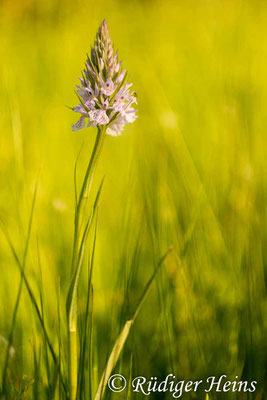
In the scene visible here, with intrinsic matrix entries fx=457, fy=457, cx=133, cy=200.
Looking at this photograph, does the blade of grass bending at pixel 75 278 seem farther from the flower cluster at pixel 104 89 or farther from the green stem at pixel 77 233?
the flower cluster at pixel 104 89

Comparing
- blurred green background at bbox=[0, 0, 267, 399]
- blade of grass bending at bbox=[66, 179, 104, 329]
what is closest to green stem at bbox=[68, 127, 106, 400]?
blade of grass bending at bbox=[66, 179, 104, 329]

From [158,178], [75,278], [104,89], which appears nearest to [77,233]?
[75,278]

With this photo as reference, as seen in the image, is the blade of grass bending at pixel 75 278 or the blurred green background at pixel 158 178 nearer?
the blade of grass bending at pixel 75 278

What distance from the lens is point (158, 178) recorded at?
1846 millimetres

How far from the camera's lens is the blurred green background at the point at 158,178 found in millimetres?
1242

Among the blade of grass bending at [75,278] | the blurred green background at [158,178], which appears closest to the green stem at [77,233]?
the blade of grass bending at [75,278]

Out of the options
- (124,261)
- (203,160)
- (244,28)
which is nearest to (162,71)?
(244,28)

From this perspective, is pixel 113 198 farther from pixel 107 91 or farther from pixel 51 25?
pixel 51 25

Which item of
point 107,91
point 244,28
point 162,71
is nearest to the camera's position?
point 107,91

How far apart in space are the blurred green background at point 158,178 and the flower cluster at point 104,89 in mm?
239

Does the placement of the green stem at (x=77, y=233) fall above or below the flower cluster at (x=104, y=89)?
below

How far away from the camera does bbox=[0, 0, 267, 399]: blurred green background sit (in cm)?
124

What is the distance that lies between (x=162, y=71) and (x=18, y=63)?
3.75 ft

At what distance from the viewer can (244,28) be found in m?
3.91
